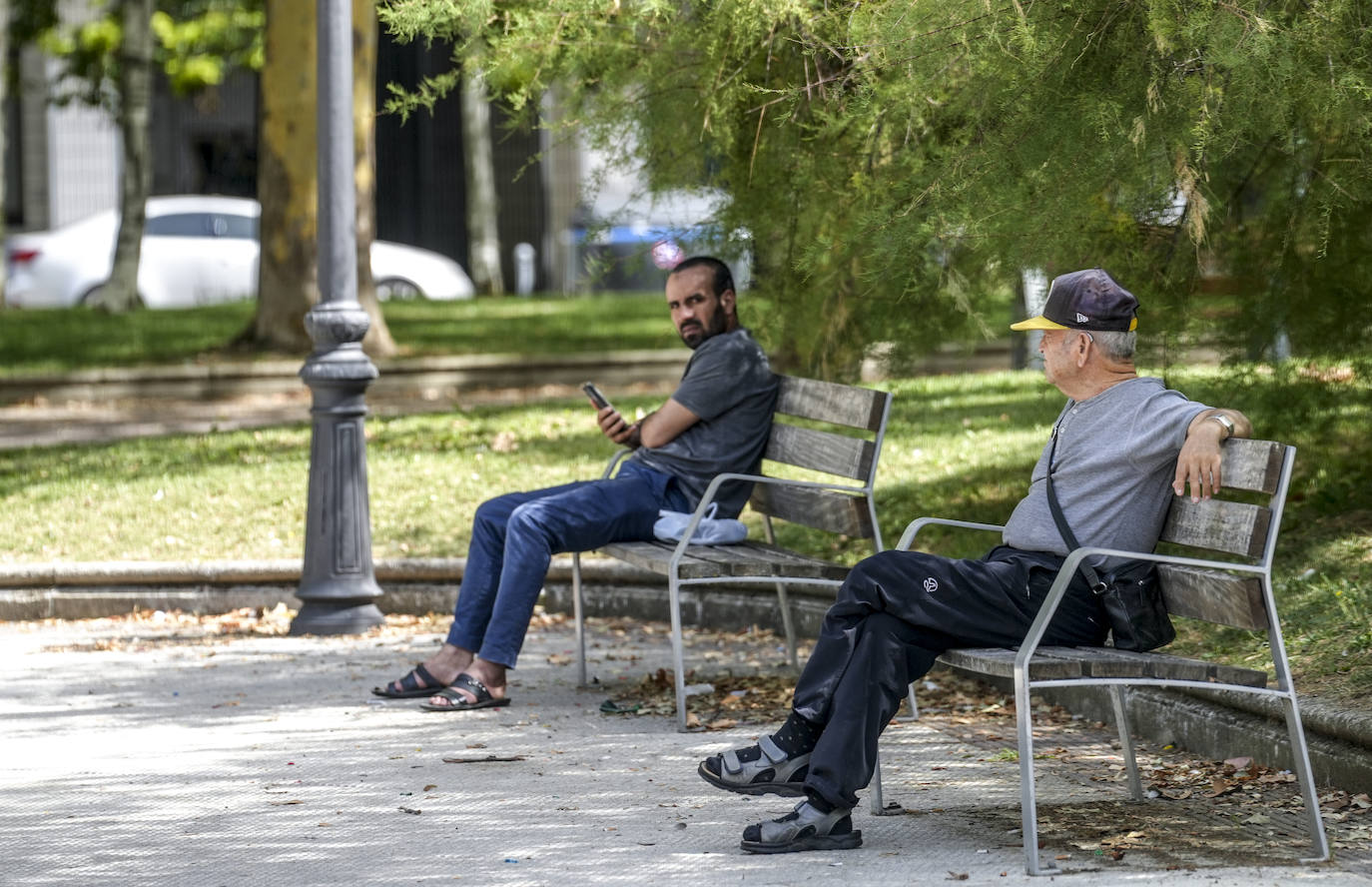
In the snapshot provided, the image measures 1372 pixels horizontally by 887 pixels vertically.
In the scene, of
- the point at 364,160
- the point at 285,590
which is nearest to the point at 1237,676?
the point at 285,590

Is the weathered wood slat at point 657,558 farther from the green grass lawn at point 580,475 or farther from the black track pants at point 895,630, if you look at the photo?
the green grass lawn at point 580,475

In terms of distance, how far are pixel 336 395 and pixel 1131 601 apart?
4.14m

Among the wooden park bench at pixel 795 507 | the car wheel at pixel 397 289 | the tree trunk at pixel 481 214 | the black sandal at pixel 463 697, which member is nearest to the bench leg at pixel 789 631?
the wooden park bench at pixel 795 507

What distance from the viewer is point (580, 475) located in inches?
376

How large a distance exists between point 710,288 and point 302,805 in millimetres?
2462

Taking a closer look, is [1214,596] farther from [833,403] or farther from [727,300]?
[727,300]

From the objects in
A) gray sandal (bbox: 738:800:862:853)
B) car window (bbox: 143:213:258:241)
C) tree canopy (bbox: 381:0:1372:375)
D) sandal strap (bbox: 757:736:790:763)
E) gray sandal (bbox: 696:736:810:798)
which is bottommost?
gray sandal (bbox: 738:800:862:853)

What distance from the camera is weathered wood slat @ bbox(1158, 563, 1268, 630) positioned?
4.26 meters

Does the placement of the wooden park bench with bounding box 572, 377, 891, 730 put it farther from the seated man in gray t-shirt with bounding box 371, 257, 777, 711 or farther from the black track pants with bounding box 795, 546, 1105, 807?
the black track pants with bounding box 795, 546, 1105, 807

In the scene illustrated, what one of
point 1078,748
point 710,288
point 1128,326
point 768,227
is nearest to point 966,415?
point 768,227

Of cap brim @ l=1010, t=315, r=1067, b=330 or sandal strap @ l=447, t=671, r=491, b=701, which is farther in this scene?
sandal strap @ l=447, t=671, r=491, b=701

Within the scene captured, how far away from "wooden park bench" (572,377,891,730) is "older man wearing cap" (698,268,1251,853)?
1.22m

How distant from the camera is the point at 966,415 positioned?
10.9 metres

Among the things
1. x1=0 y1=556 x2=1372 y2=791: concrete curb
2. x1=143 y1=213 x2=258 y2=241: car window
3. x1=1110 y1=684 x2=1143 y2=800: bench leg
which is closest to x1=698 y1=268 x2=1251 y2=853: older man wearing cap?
x1=1110 y1=684 x2=1143 y2=800: bench leg
